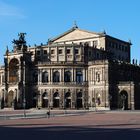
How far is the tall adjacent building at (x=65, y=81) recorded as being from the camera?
398 feet

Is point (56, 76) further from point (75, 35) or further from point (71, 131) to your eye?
point (71, 131)

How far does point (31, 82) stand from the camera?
4993 inches

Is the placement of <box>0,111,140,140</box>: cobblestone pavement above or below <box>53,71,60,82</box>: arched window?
below

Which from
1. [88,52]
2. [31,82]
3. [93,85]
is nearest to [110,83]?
[93,85]

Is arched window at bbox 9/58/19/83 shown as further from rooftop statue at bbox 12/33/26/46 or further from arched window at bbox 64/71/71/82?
arched window at bbox 64/71/71/82

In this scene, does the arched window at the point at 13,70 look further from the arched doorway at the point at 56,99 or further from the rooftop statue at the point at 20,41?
the arched doorway at the point at 56,99

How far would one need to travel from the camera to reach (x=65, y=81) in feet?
408

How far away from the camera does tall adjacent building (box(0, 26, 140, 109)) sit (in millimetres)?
121438

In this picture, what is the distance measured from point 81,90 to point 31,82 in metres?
15.3

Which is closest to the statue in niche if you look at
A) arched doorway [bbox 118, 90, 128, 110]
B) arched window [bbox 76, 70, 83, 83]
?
arched window [bbox 76, 70, 83, 83]

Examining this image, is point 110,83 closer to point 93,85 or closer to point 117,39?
point 93,85

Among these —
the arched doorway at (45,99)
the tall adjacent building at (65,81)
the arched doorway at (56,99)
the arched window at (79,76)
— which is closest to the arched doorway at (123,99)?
the tall adjacent building at (65,81)

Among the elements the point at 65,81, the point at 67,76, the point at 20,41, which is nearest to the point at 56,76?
the point at 65,81

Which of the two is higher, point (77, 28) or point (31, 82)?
point (77, 28)
